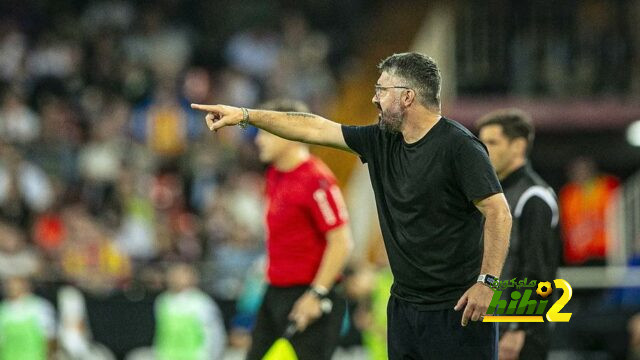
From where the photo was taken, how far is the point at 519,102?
65.0 feet

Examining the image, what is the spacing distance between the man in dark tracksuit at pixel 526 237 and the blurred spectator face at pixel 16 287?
7387mm

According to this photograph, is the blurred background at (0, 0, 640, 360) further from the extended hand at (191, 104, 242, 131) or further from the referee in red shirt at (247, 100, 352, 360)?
the extended hand at (191, 104, 242, 131)

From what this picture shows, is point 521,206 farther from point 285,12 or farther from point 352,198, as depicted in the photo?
point 285,12

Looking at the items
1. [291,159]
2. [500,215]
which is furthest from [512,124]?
[500,215]

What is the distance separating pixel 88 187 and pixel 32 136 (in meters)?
1.27

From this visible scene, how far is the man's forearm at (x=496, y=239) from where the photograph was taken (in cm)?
681

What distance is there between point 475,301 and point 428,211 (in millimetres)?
585

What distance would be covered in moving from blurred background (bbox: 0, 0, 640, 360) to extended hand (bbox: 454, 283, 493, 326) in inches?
287

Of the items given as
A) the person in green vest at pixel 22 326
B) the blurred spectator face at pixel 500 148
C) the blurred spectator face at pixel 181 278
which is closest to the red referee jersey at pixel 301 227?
the blurred spectator face at pixel 500 148

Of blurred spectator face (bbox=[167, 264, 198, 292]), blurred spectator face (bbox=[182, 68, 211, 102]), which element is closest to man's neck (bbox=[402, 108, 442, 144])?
blurred spectator face (bbox=[167, 264, 198, 292])

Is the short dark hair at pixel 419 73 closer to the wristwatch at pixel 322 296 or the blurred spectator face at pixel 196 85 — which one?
the wristwatch at pixel 322 296

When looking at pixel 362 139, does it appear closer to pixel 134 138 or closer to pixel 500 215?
pixel 500 215

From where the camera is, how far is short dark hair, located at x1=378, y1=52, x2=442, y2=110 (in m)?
7.14

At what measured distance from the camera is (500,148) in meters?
8.73
